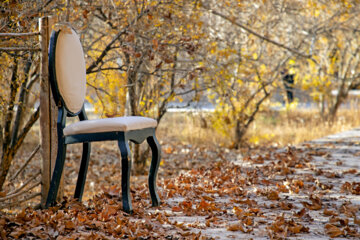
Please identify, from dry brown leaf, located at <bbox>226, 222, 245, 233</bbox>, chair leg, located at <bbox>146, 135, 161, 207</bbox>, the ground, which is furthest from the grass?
dry brown leaf, located at <bbox>226, 222, 245, 233</bbox>

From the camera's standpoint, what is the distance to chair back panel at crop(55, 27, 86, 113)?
11.2 feet

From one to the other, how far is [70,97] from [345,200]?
8.38 feet

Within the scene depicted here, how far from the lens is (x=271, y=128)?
38.3 feet

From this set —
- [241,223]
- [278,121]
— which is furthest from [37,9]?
[278,121]

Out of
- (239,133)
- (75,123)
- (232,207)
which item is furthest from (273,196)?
(239,133)

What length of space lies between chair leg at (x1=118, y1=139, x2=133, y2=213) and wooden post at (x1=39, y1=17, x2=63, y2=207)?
27.8 inches

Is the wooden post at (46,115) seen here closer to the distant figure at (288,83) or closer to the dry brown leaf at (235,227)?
the dry brown leaf at (235,227)

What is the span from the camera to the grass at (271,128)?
9.77 metres

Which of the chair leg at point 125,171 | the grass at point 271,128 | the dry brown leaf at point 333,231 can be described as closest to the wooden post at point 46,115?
the chair leg at point 125,171

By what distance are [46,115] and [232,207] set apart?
1.73 metres

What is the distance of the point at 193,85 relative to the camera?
7.02 metres

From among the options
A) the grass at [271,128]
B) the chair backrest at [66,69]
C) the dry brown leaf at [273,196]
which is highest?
the chair backrest at [66,69]

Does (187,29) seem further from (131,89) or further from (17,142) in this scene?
(17,142)

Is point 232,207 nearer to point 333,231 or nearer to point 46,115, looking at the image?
point 333,231
